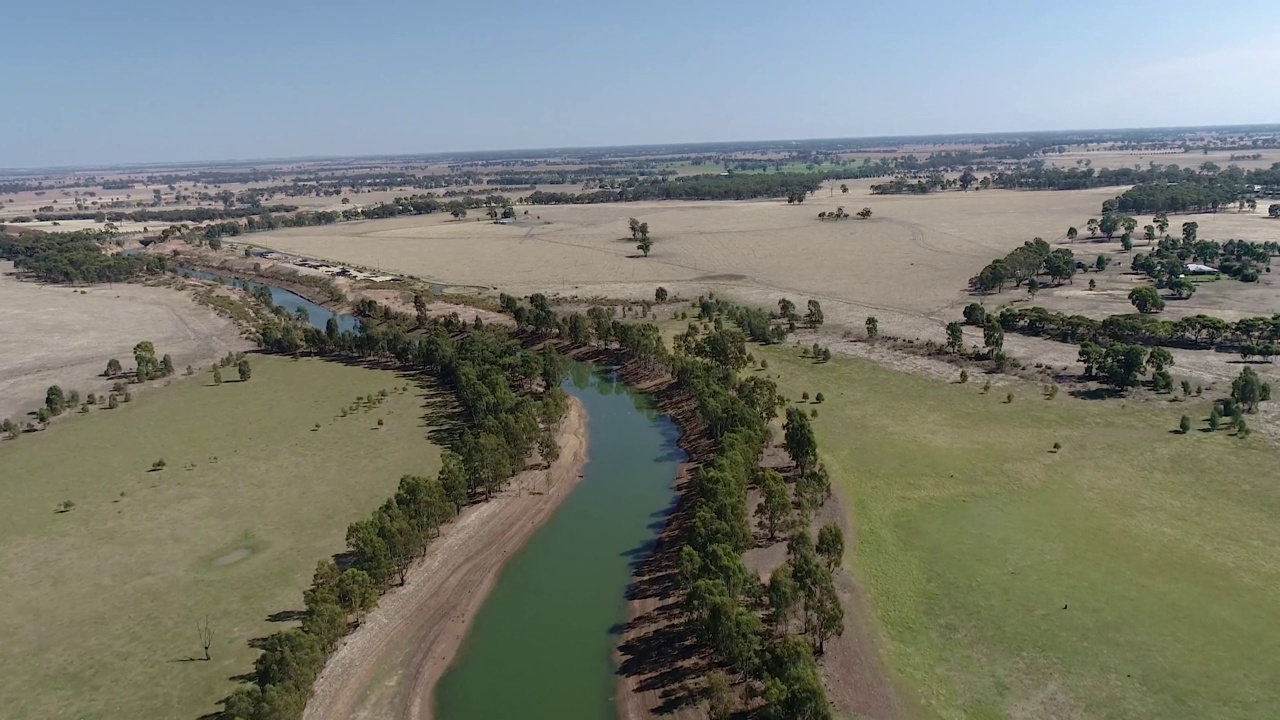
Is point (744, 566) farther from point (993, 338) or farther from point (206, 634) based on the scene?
point (993, 338)

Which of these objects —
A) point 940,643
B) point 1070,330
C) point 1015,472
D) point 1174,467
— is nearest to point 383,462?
point 940,643

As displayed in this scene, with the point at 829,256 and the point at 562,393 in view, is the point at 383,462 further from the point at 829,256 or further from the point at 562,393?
the point at 829,256

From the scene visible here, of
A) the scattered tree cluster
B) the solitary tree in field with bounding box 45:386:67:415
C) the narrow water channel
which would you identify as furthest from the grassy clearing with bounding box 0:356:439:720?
the scattered tree cluster

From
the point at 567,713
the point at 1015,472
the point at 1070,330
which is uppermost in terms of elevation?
the point at 1070,330

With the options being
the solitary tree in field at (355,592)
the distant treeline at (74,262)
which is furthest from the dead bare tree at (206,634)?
the distant treeline at (74,262)

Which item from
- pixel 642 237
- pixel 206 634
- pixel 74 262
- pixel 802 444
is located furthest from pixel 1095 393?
pixel 74 262

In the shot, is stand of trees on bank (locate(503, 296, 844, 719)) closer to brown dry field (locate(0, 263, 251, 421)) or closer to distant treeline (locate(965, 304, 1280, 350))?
distant treeline (locate(965, 304, 1280, 350))

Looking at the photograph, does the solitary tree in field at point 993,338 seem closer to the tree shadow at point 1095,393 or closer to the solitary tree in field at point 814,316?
the tree shadow at point 1095,393
